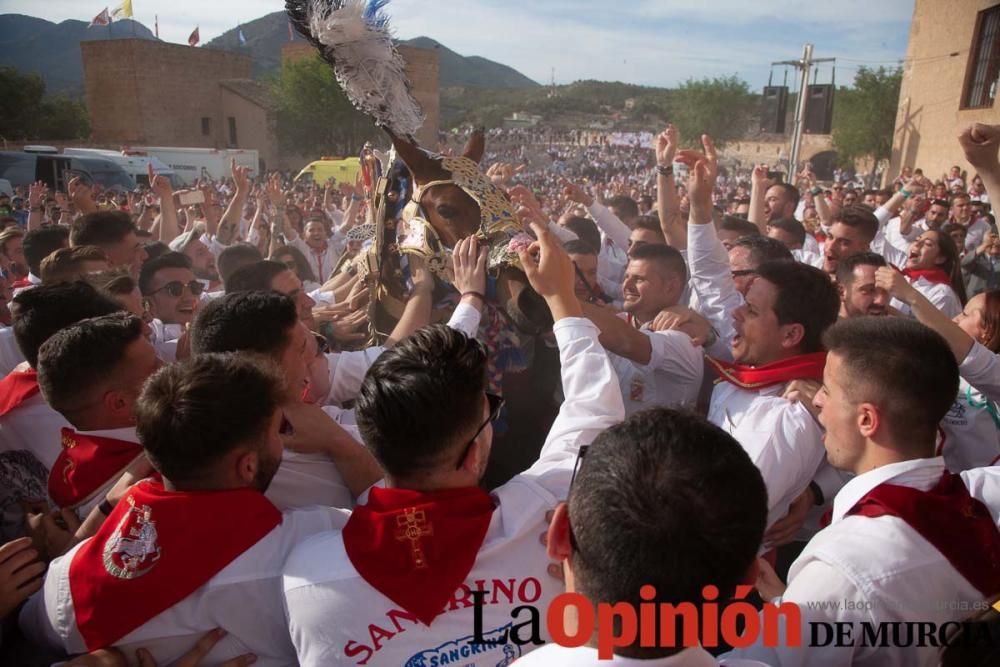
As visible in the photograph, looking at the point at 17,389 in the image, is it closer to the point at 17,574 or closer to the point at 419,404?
the point at 17,574

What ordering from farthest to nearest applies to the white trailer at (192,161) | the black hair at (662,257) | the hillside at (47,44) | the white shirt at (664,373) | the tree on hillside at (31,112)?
the hillside at (47,44) → the tree on hillside at (31,112) → the white trailer at (192,161) → the black hair at (662,257) → the white shirt at (664,373)

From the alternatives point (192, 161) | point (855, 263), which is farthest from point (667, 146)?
point (192, 161)

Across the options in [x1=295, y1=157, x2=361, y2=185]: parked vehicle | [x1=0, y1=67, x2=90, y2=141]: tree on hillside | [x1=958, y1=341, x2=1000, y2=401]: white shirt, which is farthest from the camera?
[x1=0, y1=67, x2=90, y2=141]: tree on hillside

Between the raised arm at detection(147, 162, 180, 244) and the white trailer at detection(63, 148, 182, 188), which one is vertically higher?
the white trailer at detection(63, 148, 182, 188)

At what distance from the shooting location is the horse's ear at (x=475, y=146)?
343 centimetres

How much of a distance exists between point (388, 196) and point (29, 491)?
1.90m

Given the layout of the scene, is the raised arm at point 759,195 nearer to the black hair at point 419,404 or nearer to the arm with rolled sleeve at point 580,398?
the arm with rolled sleeve at point 580,398

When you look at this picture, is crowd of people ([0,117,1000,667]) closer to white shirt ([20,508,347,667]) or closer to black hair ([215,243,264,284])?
white shirt ([20,508,347,667])

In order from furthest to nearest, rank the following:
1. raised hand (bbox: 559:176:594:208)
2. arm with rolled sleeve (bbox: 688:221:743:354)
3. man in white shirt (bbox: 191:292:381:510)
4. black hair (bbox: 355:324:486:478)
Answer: raised hand (bbox: 559:176:594:208) < arm with rolled sleeve (bbox: 688:221:743:354) < man in white shirt (bbox: 191:292:381:510) < black hair (bbox: 355:324:486:478)

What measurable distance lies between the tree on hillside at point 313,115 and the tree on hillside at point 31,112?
1198 cm

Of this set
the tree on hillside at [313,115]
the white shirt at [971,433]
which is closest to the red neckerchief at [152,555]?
the white shirt at [971,433]

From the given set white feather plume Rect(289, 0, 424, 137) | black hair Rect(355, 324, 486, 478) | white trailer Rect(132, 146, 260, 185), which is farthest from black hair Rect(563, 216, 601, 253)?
white trailer Rect(132, 146, 260, 185)

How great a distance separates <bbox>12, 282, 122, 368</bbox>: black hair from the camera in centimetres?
255

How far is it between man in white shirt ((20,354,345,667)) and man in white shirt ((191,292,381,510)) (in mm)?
315
